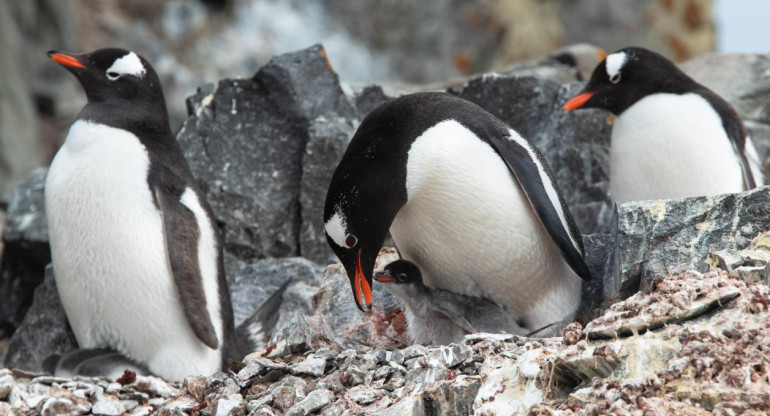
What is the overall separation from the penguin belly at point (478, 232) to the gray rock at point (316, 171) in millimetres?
1905

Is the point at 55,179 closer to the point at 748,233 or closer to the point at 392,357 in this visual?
the point at 392,357

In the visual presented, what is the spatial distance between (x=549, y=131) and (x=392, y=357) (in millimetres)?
3080

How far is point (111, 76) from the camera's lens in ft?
15.6

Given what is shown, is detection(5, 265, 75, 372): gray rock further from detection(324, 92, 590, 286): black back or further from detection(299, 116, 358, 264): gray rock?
detection(324, 92, 590, 286): black back

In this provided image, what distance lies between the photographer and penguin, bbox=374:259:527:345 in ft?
11.4

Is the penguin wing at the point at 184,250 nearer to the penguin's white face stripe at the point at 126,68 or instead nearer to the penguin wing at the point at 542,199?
the penguin's white face stripe at the point at 126,68

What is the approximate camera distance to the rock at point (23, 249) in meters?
5.61

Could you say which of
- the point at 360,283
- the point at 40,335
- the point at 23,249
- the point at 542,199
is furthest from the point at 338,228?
the point at 23,249

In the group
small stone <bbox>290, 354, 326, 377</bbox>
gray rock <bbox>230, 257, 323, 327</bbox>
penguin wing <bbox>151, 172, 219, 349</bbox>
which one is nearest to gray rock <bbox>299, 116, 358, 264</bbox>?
gray rock <bbox>230, 257, 323, 327</bbox>

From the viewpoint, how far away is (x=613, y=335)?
2496mm

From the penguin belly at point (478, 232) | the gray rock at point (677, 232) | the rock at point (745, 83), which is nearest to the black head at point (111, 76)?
the penguin belly at point (478, 232)

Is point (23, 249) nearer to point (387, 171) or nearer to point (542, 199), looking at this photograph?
point (387, 171)

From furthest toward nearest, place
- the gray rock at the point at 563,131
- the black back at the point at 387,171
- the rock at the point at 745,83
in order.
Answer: the rock at the point at 745,83, the gray rock at the point at 563,131, the black back at the point at 387,171

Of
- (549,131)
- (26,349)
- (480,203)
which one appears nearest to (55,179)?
(26,349)
